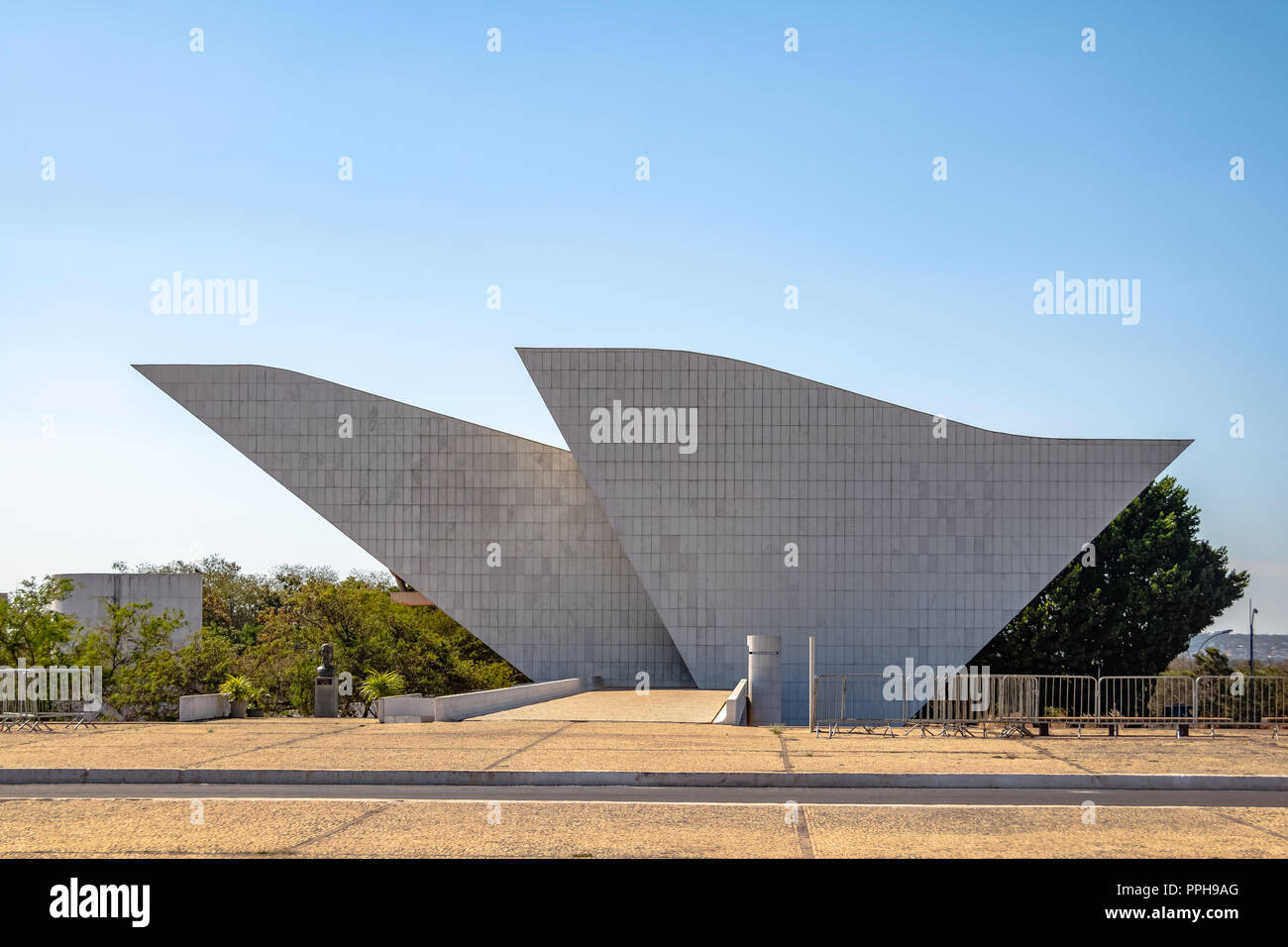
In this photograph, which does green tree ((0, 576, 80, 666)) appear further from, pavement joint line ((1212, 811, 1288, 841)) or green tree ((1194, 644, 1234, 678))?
green tree ((1194, 644, 1234, 678))

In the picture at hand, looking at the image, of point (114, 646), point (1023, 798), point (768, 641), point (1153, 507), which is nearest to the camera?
point (1023, 798)

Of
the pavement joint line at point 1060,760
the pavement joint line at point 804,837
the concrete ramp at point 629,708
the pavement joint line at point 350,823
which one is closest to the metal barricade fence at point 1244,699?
the pavement joint line at point 1060,760

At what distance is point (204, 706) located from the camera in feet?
72.9

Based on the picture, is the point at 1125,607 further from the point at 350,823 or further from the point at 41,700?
the point at 350,823

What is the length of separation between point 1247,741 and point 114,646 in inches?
1004

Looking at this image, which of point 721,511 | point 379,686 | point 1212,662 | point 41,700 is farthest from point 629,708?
point 1212,662

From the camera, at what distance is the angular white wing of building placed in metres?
32.8

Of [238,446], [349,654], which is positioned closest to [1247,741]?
[349,654]

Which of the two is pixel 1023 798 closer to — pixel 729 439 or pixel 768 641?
pixel 768 641

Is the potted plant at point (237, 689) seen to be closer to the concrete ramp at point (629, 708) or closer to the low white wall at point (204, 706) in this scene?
the low white wall at point (204, 706)

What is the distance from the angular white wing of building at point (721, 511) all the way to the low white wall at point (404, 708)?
12.4 m

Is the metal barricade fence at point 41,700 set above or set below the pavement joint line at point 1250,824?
below

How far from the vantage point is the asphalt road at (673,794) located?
1163 centimetres

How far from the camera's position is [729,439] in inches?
1324
